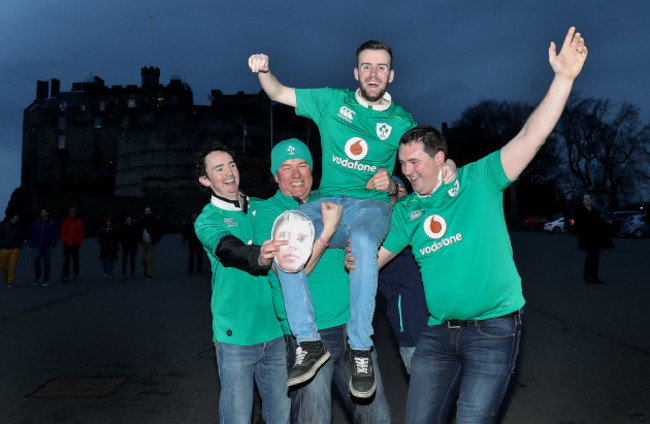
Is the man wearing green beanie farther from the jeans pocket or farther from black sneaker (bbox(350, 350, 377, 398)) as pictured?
the jeans pocket

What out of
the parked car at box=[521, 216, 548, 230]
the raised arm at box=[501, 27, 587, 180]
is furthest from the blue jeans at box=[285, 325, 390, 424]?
the parked car at box=[521, 216, 548, 230]

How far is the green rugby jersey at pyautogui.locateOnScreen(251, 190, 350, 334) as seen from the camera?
2969 millimetres

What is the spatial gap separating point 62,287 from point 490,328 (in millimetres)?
11945

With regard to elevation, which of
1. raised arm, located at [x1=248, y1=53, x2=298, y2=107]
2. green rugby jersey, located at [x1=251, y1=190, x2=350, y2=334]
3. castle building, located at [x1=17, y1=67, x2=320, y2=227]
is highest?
castle building, located at [x1=17, y1=67, x2=320, y2=227]

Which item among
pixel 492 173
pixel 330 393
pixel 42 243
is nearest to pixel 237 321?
pixel 330 393

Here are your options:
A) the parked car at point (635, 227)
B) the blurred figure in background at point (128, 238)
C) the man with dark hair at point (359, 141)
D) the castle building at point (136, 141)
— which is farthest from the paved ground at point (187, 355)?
the castle building at point (136, 141)

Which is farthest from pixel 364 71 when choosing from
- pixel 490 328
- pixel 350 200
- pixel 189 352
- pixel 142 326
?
pixel 142 326

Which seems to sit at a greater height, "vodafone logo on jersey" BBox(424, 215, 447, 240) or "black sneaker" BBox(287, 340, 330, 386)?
"vodafone logo on jersey" BBox(424, 215, 447, 240)

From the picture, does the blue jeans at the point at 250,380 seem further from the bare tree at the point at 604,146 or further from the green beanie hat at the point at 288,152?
the bare tree at the point at 604,146

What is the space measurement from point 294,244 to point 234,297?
603mm

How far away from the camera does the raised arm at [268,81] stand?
3.25 meters

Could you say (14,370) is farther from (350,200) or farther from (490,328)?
(490,328)

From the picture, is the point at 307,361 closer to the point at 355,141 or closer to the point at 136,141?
the point at 355,141

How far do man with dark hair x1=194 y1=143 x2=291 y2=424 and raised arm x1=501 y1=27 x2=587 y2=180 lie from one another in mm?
1407
